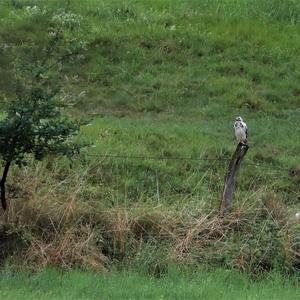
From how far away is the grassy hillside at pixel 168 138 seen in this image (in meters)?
10.4

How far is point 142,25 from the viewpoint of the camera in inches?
861

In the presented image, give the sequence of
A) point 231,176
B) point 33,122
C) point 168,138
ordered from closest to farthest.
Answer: point 33,122, point 231,176, point 168,138

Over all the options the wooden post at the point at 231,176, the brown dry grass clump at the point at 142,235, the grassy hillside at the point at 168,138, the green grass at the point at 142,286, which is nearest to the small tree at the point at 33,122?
the brown dry grass clump at the point at 142,235

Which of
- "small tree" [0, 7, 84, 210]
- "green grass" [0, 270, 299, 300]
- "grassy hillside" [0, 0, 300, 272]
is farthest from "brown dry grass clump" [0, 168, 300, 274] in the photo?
"small tree" [0, 7, 84, 210]

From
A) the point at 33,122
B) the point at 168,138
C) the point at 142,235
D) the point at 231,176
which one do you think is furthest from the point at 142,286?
the point at 168,138

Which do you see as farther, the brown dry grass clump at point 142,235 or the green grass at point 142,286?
the brown dry grass clump at point 142,235

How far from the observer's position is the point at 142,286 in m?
8.88

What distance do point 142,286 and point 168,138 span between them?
22.1 ft

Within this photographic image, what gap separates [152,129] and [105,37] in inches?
234

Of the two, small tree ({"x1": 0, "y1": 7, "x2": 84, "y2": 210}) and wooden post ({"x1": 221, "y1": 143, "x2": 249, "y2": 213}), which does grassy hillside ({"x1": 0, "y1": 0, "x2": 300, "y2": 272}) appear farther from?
small tree ({"x1": 0, "y1": 7, "x2": 84, "y2": 210})

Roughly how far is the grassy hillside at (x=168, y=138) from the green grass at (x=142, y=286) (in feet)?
1.96

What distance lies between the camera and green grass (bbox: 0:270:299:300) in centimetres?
848

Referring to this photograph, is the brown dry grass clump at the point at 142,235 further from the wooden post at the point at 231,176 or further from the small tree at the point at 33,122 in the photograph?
the small tree at the point at 33,122

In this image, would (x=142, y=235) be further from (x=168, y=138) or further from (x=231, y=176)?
(x=168, y=138)
